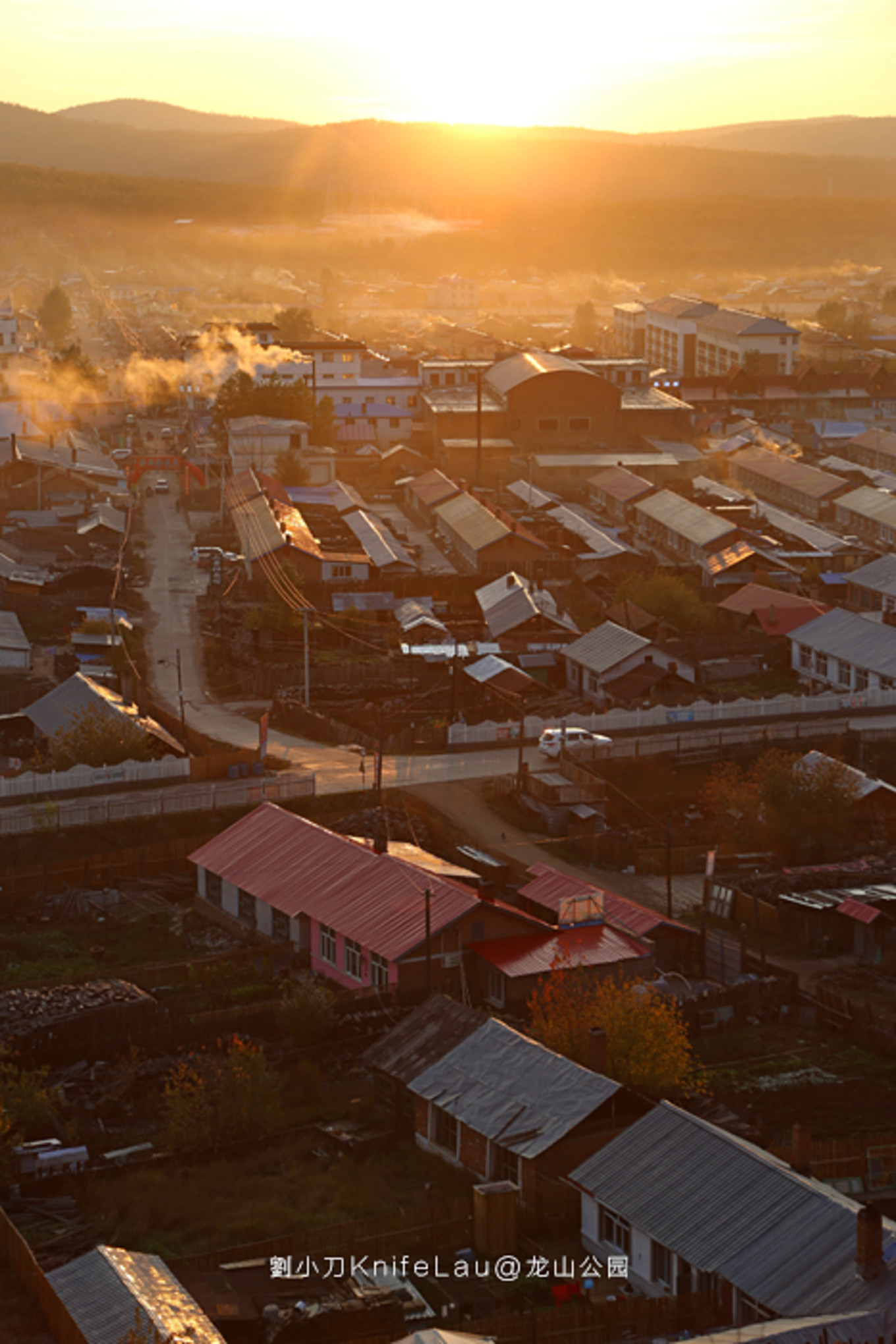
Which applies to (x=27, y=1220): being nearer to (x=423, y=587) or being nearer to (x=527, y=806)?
(x=527, y=806)

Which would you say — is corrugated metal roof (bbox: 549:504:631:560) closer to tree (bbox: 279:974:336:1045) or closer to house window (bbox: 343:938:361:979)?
house window (bbox: 343:938:361:979)

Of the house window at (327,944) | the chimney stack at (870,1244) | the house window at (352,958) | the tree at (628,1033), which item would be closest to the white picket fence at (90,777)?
the house window at (327,944)

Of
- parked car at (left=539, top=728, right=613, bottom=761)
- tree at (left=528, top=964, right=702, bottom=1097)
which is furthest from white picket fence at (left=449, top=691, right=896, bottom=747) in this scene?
tree at (left=528, top=964, right=702, bottom=1097)

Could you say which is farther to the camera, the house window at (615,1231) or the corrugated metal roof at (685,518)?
the corrugated metal roof at (685,518)

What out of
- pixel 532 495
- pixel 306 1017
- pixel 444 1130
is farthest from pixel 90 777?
pixel 532 495

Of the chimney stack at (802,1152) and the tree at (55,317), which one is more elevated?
the tree at (55,317)

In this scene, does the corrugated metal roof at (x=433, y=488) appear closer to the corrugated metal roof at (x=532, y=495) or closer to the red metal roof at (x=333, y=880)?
the corrugated metal roof at (x=532, y=495)
